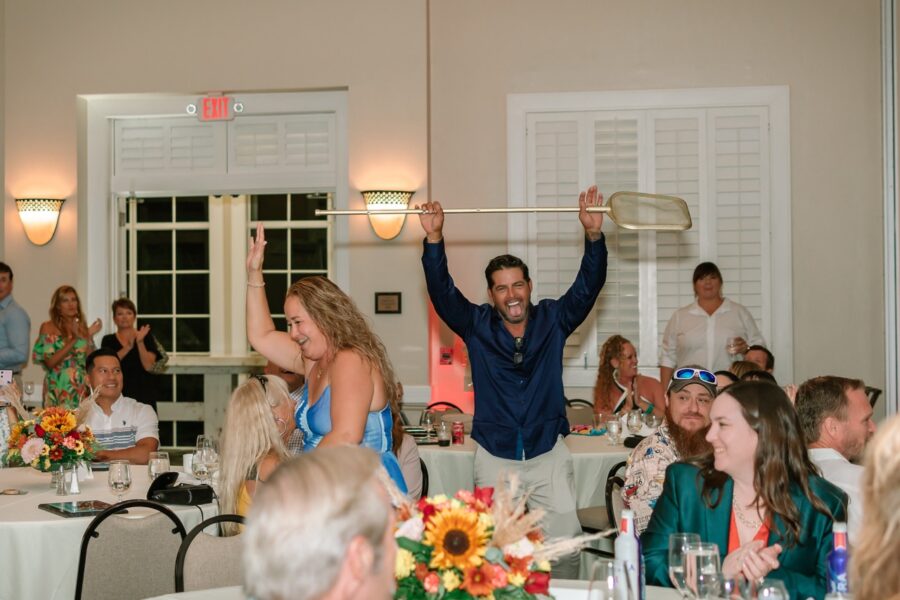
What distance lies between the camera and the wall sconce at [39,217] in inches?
364

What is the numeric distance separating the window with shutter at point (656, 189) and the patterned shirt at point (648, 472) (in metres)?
4.26

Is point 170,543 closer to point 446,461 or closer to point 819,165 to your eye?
point 446,461

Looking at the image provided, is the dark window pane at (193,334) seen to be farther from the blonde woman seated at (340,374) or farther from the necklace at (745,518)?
the necklace at (745,518)

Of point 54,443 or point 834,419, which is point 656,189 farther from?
point 54,443

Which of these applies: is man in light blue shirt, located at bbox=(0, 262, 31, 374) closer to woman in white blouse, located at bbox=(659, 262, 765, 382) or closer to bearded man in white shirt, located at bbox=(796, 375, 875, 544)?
woman in white blouse, located at bbox=(659, 262, 765, 382)

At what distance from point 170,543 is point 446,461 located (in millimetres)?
2502

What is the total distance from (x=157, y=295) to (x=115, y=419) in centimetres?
681

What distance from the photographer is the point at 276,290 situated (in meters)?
12.2

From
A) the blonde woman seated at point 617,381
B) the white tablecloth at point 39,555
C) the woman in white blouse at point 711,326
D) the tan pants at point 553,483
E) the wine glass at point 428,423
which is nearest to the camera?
the white tablecloth at point 39,555

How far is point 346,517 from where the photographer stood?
166 centimetres

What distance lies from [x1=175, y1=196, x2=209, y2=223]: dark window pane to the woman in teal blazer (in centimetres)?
999

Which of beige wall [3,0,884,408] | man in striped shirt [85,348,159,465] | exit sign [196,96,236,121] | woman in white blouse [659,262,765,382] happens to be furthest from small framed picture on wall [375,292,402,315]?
man in striped shirt [85,348,159,465]

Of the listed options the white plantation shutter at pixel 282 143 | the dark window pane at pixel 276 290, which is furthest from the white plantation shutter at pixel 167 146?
the dark window pane at pixel 276 290

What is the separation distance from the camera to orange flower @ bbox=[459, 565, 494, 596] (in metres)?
2.16
